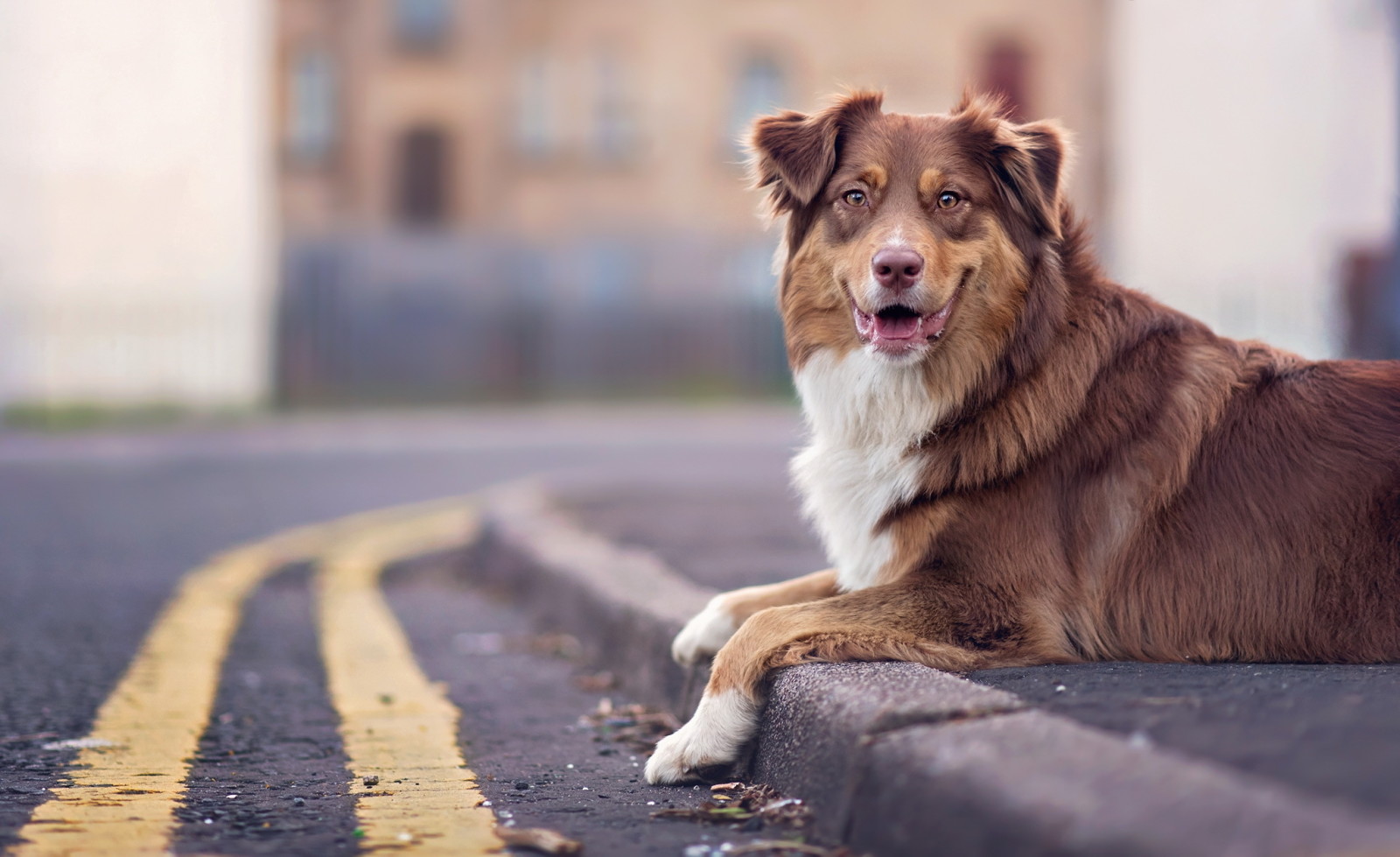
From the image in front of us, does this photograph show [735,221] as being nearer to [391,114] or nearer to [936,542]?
[391,114]

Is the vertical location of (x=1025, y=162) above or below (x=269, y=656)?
above

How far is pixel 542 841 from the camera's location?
2854 mm

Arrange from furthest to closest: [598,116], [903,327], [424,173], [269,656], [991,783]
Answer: [424,173] < [598,116] < [269,656] < [903,327] < [991,783]

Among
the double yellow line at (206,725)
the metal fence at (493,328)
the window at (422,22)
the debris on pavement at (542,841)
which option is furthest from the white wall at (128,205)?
the debris on pavement at (542,841)

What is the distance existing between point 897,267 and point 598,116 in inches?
1172

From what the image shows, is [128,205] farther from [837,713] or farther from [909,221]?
[837,713]

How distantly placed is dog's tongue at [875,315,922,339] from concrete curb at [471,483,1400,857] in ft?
2.99

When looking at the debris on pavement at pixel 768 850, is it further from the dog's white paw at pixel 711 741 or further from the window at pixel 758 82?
the window at pixel 758 82

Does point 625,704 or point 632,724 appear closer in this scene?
point 632,724

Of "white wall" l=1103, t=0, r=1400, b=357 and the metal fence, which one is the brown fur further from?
the metal fence

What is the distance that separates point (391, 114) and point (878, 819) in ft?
106

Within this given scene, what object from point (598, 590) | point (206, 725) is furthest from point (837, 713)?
point (598, 590)

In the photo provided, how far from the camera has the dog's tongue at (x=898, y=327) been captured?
3787 millimetres

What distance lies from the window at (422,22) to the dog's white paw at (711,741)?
3149cm
